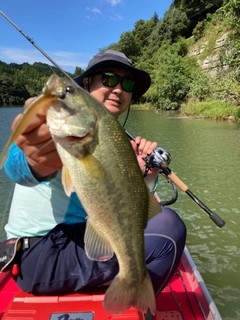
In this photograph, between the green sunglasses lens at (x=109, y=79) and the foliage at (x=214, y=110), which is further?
the foliage at (x=214, y=110)

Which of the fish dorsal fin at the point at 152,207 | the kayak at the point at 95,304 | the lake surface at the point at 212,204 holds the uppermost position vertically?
the fish dorsal fin at the point at 152,207

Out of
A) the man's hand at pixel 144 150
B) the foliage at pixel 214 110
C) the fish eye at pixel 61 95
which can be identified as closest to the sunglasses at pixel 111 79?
the man's hand at pixel 144 150

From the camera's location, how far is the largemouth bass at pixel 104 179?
1.42 meters

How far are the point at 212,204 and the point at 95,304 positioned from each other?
516cm

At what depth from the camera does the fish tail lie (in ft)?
5.65

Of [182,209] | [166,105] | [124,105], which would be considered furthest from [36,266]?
[166,105]

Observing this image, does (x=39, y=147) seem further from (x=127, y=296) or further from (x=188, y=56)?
(x=188, y=56)

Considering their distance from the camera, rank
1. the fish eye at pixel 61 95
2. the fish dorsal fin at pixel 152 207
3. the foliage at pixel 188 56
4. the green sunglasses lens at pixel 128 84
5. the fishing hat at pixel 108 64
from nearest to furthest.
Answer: the fish eye at pixel 61 95 < the fish dorsal fin at pixel 152 207 < the fishing hat at pixel 108 64 < the green sunglasses lens at pixel 128 84 < the foliage at pixel 188 56

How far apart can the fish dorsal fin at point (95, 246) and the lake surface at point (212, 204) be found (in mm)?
2450

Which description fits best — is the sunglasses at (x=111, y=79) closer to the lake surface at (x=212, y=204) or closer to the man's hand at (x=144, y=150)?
the man's hand at (x=144, y=150)

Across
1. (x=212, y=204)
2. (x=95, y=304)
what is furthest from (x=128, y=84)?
(x=212, y=204)

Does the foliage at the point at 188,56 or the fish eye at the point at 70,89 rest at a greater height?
the foliage at the point at 188,56

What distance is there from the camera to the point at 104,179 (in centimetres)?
152

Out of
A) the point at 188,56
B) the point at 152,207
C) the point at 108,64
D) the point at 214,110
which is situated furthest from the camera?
the point at 188,56
